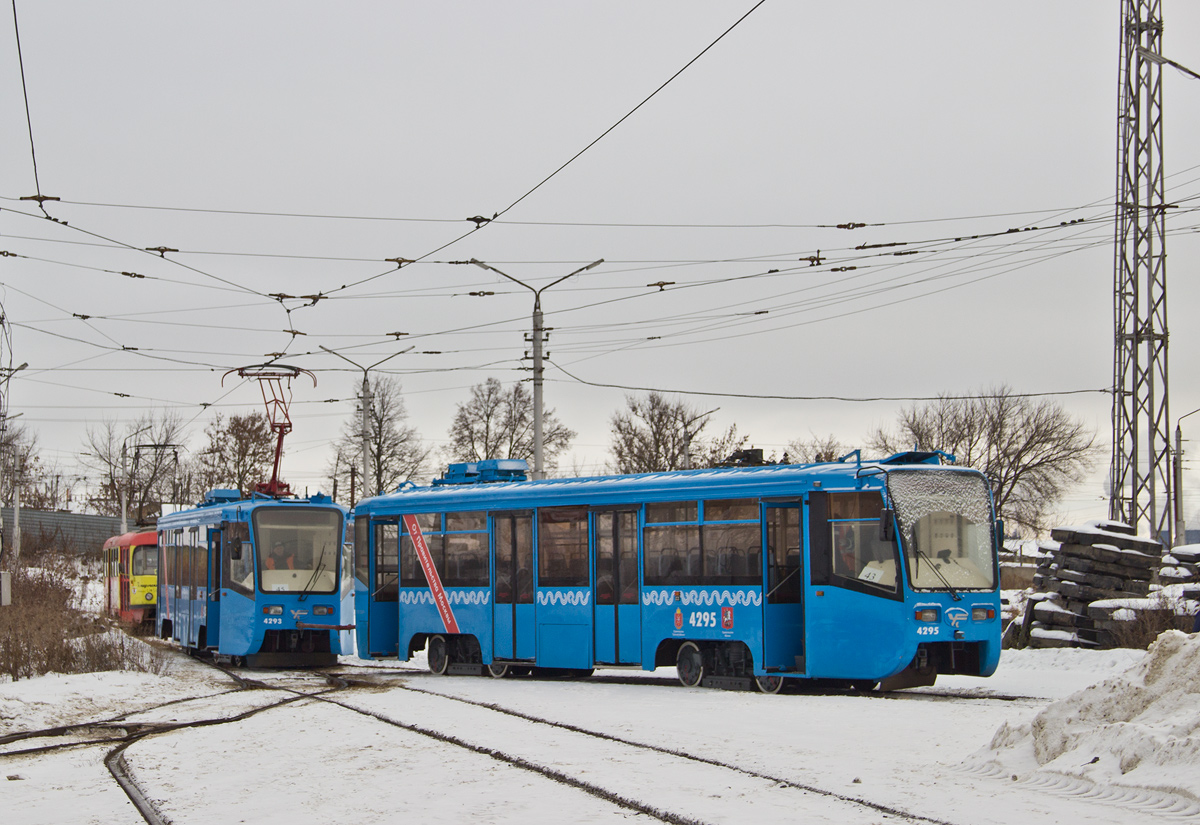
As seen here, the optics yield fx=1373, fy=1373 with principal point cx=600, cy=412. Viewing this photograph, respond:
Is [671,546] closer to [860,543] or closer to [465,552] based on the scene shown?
[860,543]

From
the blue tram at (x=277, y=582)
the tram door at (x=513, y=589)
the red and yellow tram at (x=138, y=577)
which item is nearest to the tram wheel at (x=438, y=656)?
the tram door at (x=513, y=589)

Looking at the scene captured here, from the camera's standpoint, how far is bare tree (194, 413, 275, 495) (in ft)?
235

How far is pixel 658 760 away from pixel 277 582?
43.5ft

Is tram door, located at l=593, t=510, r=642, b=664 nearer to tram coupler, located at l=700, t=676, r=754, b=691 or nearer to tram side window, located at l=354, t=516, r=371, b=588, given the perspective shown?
tram coupler, located at l=700, t=676, r=754, b=691

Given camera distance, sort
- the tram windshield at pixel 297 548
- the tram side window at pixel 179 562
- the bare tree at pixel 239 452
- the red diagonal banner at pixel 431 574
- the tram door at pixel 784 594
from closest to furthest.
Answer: the tram door at pixel 784 594
the red diagonal banner at pixel 431 574
the tram windshield at pixel 297 548
the tram side window at pixel 179 562
the bare tree at pixel 239 452

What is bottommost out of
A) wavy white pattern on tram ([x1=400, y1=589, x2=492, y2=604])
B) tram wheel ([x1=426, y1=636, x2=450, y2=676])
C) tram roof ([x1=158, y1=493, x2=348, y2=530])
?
tram wheel ([x1=426, y1=636, x2=450, y2=676])

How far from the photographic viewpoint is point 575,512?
18578 mm

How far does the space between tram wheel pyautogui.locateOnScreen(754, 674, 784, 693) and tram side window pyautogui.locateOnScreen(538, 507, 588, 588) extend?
3095mm

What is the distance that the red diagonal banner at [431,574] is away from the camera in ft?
66.5

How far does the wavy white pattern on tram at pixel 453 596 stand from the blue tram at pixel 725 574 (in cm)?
3

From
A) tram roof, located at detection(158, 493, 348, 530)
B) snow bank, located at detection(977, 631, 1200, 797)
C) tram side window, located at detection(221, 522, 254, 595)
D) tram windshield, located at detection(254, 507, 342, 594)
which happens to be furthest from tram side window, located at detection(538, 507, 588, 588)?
snow bank, located at detection(977, 631, 1200, 797)

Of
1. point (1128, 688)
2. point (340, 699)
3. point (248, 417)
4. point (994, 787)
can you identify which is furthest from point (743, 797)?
point (248, 417)

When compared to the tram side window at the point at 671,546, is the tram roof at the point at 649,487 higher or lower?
higher

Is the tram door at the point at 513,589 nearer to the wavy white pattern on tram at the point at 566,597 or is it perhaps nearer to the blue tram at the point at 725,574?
the blue tram at the point at 725,574
